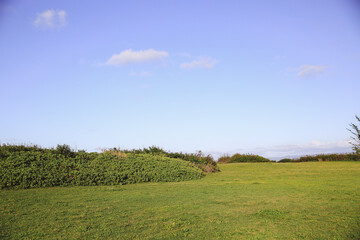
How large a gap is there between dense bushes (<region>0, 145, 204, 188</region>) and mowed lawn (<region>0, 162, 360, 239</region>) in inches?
52.6

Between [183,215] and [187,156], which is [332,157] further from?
[183,215]

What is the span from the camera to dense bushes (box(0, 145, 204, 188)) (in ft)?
35.3

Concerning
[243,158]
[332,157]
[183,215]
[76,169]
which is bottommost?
[183,215]

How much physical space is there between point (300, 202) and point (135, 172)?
7.82 metres

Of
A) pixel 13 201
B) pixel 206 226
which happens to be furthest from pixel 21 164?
pixel 206 226

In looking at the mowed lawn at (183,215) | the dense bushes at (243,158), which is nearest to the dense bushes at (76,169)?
the mowed lawn at (183,215)

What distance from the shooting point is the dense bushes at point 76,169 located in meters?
10.8

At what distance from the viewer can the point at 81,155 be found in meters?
13.8

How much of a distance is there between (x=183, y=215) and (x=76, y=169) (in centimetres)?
760

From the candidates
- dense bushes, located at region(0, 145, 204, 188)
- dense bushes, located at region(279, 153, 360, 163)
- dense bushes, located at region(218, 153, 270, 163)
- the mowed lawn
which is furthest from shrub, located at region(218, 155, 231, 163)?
the mowed lawn

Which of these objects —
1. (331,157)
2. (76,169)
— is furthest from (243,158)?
(76,169)

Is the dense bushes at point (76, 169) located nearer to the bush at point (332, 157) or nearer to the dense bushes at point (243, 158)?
the dense bushes at point (243, 158)

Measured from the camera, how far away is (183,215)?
632 centimetres

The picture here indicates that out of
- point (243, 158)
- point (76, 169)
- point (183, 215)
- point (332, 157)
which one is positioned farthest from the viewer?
point (243, 158)
